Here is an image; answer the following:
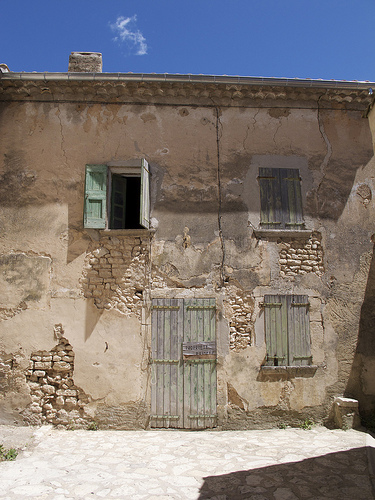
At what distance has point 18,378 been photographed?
258 inches

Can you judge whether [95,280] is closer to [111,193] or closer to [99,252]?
[99,252]

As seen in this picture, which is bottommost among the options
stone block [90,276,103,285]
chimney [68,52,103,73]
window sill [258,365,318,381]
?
window sill [258,365,318,381]

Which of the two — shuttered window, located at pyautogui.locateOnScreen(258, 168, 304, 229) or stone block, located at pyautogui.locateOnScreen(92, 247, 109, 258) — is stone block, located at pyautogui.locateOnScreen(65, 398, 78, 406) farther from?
shuttered window, located at pyautogui.locateOnScreen(258, 168, 304, 229)

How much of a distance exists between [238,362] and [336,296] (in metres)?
2.19

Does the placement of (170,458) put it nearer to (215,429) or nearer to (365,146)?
(215,429)

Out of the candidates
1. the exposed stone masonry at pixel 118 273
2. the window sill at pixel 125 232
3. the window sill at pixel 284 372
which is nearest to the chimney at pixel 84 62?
the window sill at pixel 125 232

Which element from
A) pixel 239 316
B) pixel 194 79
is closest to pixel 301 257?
pixel 239 316

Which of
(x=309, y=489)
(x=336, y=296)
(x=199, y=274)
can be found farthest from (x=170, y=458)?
(x=336, y=296)

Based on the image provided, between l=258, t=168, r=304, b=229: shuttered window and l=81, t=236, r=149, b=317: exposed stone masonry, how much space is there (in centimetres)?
234

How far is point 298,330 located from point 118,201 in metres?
4.12

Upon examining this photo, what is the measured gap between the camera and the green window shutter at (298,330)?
672cm

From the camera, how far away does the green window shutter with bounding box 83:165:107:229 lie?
689 centimetres

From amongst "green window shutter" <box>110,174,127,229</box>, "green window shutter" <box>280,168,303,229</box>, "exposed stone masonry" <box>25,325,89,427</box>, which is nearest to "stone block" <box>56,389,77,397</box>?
"exposed stone masonry" <box>25,325,89,427</box>

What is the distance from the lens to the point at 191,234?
704 centimetres
